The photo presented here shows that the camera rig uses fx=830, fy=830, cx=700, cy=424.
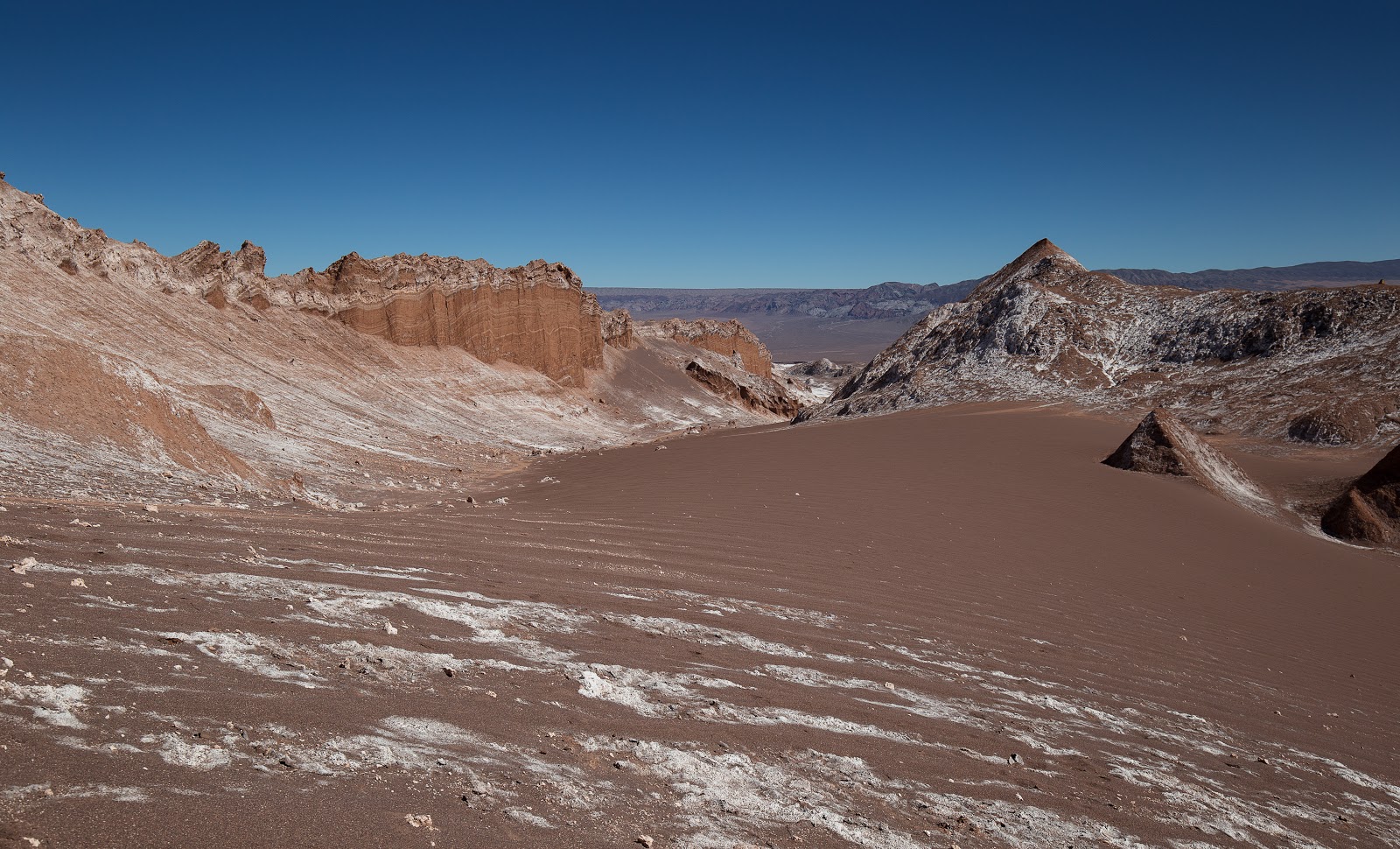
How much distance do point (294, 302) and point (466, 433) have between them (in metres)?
→ 8.96

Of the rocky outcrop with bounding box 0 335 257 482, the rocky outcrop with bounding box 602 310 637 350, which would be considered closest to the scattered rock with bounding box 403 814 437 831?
the rocky outcrop with bounding box 0 335 257 482

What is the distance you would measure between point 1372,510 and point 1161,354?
12.9 metres

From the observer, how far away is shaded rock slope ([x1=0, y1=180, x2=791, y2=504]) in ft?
30.8

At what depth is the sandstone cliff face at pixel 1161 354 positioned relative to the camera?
18.2 meters

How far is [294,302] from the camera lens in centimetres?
2930

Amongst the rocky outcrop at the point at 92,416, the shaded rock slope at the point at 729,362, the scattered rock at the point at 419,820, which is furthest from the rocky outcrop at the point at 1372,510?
the shaded rock slope at the point at 729,362

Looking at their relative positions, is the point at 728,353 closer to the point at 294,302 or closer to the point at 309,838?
the point at 294,302

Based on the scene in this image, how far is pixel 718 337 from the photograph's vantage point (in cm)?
5912

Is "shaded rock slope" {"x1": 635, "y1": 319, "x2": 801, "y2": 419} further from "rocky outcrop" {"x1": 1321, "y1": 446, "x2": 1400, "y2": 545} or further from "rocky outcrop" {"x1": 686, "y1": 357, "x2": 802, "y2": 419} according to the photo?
"rocky outcrop" {"x1": 1321, "y1": 446, "x2": 1400, "y2": 545}

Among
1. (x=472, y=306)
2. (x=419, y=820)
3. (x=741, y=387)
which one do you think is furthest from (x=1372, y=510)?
(x=741, y=387)

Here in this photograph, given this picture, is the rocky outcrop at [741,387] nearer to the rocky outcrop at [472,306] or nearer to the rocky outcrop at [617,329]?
the rocky outcrop at [617,329]

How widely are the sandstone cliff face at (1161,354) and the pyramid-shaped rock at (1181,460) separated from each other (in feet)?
13.4

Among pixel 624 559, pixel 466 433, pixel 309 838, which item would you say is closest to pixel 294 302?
pixel 466 433

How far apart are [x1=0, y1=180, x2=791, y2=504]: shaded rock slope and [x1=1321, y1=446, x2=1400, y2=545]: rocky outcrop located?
13797mm
